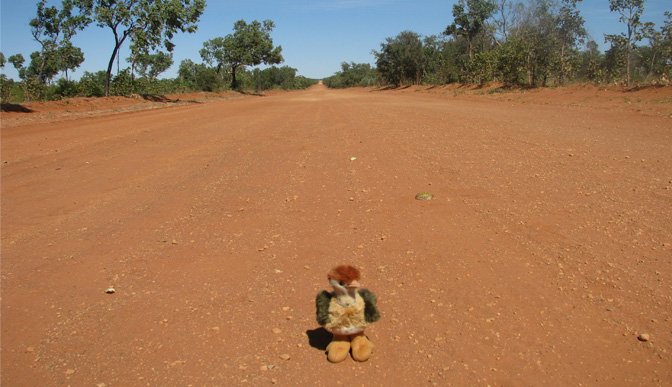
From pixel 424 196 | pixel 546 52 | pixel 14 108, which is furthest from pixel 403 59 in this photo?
pixel 424 196

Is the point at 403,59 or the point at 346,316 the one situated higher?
the point at 403,59

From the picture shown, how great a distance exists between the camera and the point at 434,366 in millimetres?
2754

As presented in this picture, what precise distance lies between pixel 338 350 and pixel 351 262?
4.03 ft

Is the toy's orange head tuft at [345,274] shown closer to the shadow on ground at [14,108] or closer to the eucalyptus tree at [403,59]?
the shadow on ground at [14,108]

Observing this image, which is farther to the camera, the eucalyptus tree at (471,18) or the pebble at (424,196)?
the eucalyptus tree at (471,18)

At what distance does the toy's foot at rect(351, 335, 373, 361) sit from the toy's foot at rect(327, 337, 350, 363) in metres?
0.05

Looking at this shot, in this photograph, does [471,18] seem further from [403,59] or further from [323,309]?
[323,309]

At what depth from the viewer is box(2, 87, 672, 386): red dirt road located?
2.82 metres

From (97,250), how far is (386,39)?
51715 mm

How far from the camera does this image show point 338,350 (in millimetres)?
2824

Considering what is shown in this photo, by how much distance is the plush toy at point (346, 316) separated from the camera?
9.12 feet

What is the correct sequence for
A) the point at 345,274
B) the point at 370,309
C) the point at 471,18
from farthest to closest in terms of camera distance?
the point at 471,18
the point at 370,309
the point at 345,274

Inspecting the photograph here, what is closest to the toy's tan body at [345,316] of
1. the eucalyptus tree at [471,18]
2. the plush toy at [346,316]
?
the plush toy at [346,316]

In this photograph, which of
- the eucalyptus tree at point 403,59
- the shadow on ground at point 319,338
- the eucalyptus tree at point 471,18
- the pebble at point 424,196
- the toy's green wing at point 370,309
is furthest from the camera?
the eucalyptus tree at point 403,59
